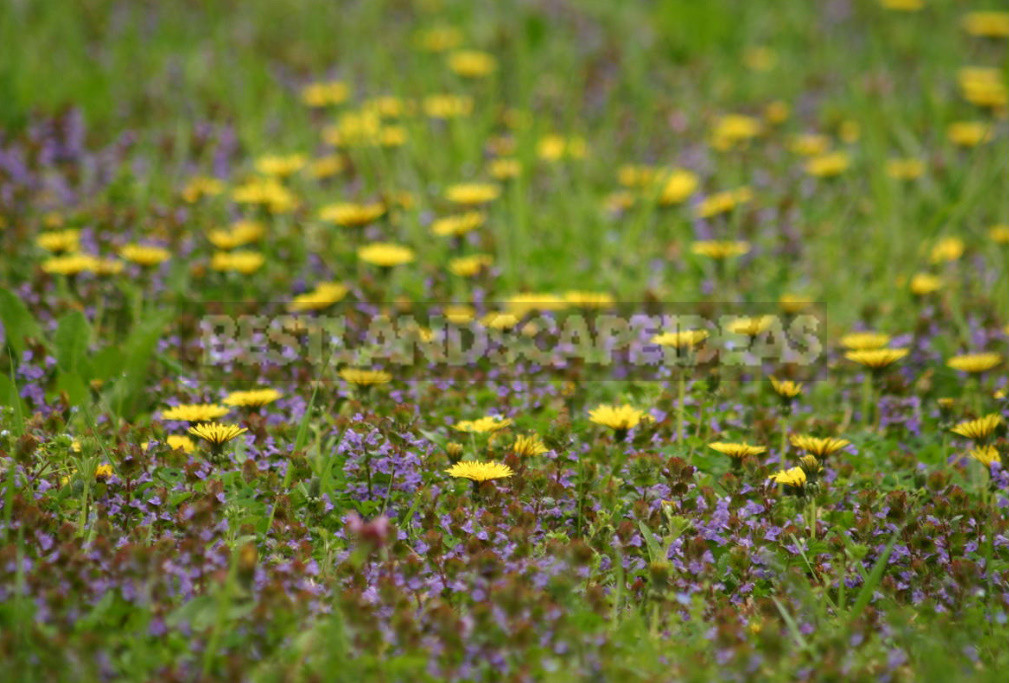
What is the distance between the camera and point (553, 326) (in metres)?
3.82

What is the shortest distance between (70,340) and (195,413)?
2.22ft

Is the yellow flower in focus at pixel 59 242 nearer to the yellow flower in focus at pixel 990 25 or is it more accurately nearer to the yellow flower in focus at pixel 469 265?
the yellow flower in focus at pixel 469 265

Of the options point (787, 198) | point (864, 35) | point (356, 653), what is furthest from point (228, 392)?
point (864, 35)

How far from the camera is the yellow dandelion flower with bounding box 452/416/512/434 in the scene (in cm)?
293

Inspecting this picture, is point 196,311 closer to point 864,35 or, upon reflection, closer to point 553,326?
point 553,326

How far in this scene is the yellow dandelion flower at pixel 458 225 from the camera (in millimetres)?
4242

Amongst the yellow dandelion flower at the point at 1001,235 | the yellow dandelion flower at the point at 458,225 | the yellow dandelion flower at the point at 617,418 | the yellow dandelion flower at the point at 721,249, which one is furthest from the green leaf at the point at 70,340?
the yellow dandelion flower at the point at 1001,235

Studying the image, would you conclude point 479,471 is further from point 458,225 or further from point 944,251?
point 944,251

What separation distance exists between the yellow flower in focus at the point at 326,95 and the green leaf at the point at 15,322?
262cm

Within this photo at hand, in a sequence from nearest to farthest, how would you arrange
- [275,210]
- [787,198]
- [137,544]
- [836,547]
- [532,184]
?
[137,544]
[836,547]
[275,210]
[787,198]
[532,184]

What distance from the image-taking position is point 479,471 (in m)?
2.62

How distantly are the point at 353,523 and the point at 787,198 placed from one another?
10.5 feet

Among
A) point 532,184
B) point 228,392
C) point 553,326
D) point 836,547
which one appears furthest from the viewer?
point 532,184

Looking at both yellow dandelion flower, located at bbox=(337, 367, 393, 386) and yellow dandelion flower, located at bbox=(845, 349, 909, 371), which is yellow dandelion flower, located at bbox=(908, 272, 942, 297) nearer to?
yellow dandelion flower, located at bbox=(845, 349, 909, 371)
